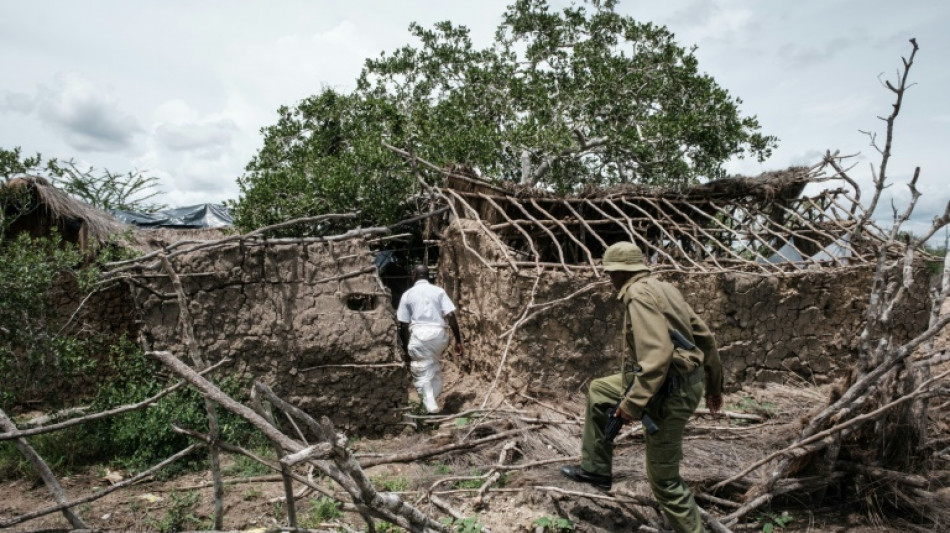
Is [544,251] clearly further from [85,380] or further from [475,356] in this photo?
[85,380]

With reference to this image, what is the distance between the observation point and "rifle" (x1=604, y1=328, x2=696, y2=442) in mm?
3656

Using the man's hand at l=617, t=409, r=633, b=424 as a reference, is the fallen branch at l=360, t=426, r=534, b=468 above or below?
below

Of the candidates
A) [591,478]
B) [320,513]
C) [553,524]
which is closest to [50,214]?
[320,513]

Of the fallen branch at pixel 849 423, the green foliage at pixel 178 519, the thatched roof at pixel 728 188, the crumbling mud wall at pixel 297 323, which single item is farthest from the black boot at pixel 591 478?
the thatched roof at pixel 728 188

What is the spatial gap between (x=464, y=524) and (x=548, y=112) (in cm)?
984

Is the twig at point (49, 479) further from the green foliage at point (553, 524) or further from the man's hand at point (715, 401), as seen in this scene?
the man's hand at point (715, 401)

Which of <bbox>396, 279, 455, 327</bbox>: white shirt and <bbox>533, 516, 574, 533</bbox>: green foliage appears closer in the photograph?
<bbox>533, 516, 574, 533</bbox>: green foliage

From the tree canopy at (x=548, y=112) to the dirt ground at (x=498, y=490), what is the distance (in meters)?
5.47

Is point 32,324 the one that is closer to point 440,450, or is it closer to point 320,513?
point 320,513

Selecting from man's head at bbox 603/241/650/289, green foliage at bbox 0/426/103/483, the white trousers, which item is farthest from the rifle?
green foliage at bbox 0/426/103/483

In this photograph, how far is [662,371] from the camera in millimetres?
3543

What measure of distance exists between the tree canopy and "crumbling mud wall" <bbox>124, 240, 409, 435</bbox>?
4186 millimetres

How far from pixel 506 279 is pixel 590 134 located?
297 inches

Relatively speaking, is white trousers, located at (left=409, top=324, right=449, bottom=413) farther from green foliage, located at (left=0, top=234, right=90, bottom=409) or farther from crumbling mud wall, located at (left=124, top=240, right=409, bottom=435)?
green foliage, located at (left=0, top=234, right=90, bottom=409)
